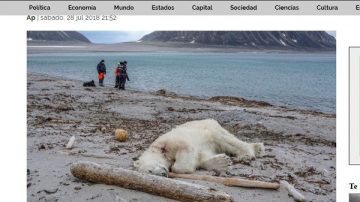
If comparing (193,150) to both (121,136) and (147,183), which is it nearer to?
(147,183)

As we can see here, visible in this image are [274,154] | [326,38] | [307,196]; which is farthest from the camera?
[326,38]

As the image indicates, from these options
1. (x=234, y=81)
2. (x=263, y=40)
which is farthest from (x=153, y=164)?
(x=263, y=40)

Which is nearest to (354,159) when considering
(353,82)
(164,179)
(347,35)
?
(353,82)

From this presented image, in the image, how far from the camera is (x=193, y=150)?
6887 millimetres

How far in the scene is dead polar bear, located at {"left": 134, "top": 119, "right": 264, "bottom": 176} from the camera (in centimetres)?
636

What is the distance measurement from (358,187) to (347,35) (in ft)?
8.28

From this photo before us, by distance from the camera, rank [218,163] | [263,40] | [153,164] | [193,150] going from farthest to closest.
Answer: [263,40] → [193,150] → [218,163] → [153,164]

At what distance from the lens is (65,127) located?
9.80 m

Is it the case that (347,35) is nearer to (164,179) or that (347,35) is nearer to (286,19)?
(286,19)

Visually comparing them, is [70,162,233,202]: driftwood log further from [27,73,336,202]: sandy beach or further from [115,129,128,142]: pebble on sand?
[115,129,128,142]: pebble on sand

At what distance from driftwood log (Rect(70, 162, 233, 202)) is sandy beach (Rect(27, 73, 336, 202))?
0.29 feet

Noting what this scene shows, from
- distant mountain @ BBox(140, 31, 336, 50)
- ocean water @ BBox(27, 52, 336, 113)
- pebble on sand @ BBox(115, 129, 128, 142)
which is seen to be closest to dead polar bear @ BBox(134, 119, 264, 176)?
pebble on sand @ BBox(115, 129, 128, 142)

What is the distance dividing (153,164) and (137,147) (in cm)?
213

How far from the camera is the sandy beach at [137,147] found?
5.64 m
